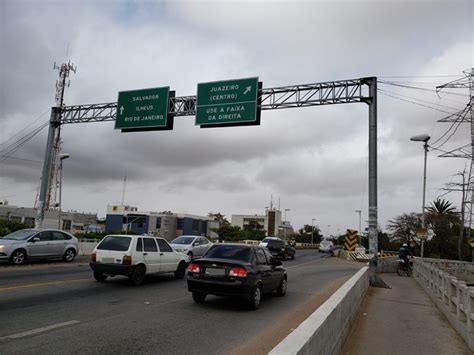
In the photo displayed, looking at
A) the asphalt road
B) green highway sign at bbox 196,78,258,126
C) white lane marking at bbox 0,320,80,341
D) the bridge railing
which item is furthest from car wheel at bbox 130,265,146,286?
green highway sign at bbox 196,78,258,126

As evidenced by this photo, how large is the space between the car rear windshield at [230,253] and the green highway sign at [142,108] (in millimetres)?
13275

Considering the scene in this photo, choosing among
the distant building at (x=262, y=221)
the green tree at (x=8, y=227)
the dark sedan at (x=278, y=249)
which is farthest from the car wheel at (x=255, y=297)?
the distant building at (x=262, y=221)

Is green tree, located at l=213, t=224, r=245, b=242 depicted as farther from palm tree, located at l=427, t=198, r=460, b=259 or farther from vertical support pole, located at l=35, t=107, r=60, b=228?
vertical support pole, located at l=35, t=107, r=60, b=228

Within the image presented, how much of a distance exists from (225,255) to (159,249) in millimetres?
4461

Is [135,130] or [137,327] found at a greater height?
[135,130]

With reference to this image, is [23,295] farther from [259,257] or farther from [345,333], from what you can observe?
[345,333]

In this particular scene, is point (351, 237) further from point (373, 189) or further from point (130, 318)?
point (130, 318)

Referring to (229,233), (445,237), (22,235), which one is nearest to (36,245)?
(22,235)

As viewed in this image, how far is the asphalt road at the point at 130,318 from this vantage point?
618cm

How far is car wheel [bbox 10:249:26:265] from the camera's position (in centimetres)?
1608

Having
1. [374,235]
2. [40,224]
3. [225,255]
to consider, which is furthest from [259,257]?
[40,224]

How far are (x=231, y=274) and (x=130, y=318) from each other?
8.04 ft

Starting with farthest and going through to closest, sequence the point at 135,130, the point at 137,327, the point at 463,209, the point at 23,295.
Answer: the point at 463,209, the point at 135,130, the point at 23,295, the point at 137,327

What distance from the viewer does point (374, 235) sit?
17.6 meters
